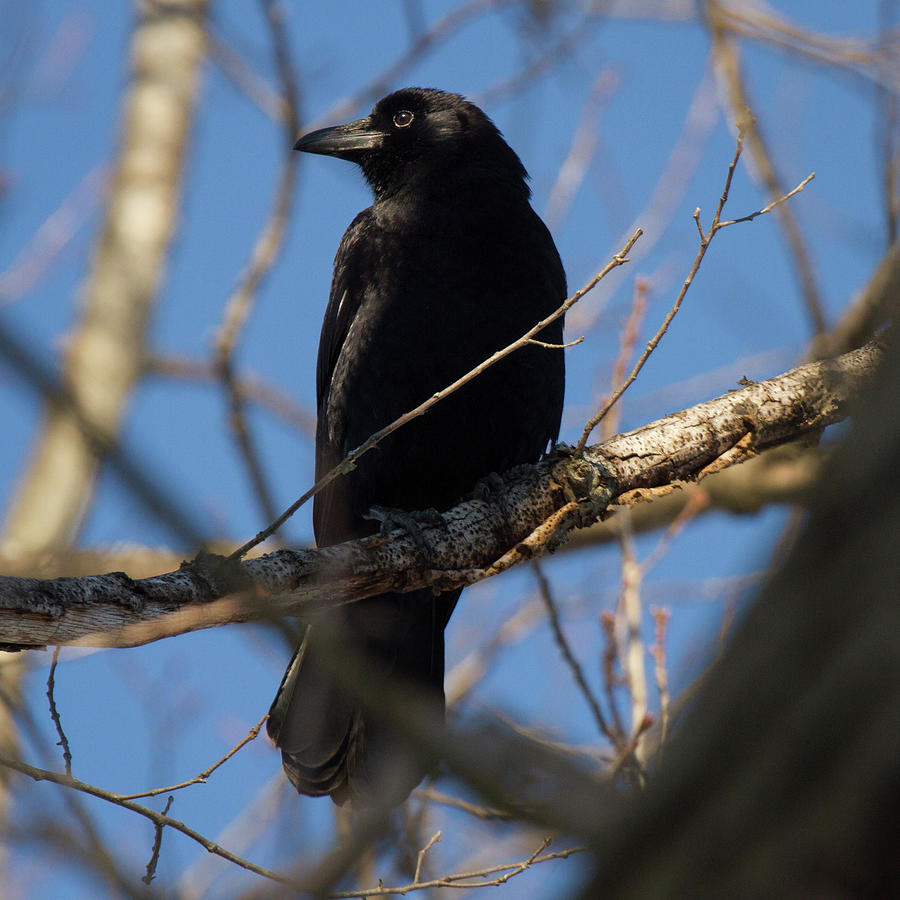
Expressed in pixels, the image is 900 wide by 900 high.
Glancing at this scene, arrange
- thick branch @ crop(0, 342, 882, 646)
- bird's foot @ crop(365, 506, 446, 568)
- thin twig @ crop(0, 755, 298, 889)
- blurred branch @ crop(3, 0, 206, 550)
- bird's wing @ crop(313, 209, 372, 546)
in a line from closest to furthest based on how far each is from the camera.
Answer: thin twig @ crop(0, 755, 298, 889) < thick branch @ crop(0, 342, 882, 646) < bird's foot @ crop(365, 506, 446, 568) < bird's wing @ crop(313, 209, 372, 546) < blurred branch @ crop(3, 0, 206, 550)

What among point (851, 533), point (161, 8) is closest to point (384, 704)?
point (851, 533)

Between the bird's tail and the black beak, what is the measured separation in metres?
2.20

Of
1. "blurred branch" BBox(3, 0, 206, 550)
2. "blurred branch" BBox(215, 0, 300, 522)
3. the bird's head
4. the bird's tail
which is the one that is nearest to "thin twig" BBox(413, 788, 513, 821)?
the bird's tail

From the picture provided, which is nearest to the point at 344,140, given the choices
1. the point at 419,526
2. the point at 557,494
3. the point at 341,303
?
the point at 341,303

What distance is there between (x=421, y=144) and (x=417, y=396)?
1.49 meters

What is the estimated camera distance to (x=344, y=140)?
4.80 metres

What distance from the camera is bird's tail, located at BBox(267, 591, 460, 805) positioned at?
3.56 meters

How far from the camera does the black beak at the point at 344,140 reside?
473 centimetres

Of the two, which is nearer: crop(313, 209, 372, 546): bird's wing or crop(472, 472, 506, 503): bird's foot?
crop(472, 472, 506, 503): bird's foot

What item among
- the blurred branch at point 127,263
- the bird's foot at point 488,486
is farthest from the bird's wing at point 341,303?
the blurred branch at point 127,263

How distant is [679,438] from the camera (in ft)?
10.9

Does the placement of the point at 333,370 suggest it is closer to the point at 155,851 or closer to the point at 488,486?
the point at 488,486

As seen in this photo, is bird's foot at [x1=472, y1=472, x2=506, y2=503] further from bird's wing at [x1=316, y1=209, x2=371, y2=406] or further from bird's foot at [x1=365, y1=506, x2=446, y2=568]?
bird's wing at [x1=316, y1=209, x2=371, y2=406]

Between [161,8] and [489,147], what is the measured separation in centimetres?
195
